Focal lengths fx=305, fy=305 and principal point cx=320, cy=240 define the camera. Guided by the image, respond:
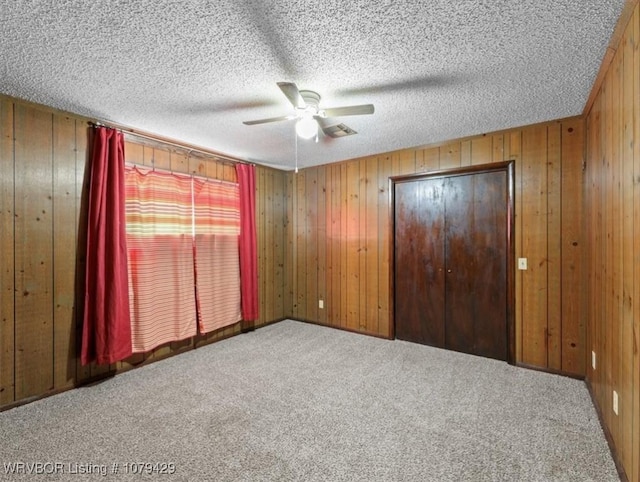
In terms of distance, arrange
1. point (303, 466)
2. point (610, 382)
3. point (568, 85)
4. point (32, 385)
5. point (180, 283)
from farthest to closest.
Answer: point (180, 283), point (32, 385), point (568, 85), point (610, 382), point (303, 466)

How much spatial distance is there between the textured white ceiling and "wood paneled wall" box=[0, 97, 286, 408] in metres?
0.25

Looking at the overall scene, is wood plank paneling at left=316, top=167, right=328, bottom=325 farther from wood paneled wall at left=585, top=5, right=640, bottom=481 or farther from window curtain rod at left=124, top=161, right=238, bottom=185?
wood paneled wall at left=585, top=5, right=640, bottom=481

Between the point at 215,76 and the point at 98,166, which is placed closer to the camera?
the point at 215,76

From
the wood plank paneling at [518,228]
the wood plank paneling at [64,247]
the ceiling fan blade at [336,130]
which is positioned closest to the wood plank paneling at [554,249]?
the wood plank paneling at [518,228]

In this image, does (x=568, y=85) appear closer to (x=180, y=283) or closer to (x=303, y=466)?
(x=303, y=466)

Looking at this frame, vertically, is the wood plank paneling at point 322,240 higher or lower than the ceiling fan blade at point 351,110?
lower

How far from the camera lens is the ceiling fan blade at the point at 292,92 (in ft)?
5.71

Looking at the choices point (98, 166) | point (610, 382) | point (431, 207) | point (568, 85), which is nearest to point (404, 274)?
point (431, 207)

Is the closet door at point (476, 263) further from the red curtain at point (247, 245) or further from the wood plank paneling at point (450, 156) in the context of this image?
Result: the red curtain at point (247, 245)

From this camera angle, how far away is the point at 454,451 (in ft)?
5.90

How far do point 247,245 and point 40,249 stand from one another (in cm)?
202

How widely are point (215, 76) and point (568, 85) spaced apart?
241cm

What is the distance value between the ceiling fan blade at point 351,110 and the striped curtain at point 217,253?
81.4 inches

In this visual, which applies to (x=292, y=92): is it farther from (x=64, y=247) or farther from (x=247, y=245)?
(x=247, y=245)
